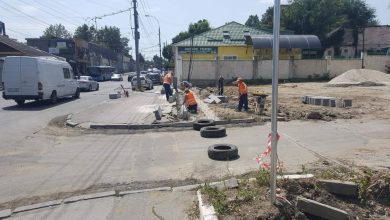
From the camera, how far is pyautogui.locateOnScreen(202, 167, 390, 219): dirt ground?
186 inches

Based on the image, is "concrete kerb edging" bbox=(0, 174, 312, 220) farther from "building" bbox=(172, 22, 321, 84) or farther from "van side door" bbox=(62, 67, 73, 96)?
"building" bbox=(172, 22, 321, 84)

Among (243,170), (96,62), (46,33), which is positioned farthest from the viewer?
(46,33)

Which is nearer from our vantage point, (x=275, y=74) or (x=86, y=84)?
(x=275, y=74)

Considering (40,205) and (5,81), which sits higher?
(5,81)

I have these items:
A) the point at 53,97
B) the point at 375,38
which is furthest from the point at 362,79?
the point at 375,38

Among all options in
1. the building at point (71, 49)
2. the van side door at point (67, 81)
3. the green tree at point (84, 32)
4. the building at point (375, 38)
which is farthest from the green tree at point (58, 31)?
the van side door at point (67, 81)

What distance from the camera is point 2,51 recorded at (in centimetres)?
4262

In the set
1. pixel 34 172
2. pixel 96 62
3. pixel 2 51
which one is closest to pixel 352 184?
pixel 34 172

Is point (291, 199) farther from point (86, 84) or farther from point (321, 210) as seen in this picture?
point (86, 84)

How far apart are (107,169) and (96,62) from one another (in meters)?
79.6

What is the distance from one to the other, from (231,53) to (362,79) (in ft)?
55.3

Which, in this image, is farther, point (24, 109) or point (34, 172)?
point (24, 109)

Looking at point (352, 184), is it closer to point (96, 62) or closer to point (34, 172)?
point (34, 172)

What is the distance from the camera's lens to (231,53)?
44.6 meters
